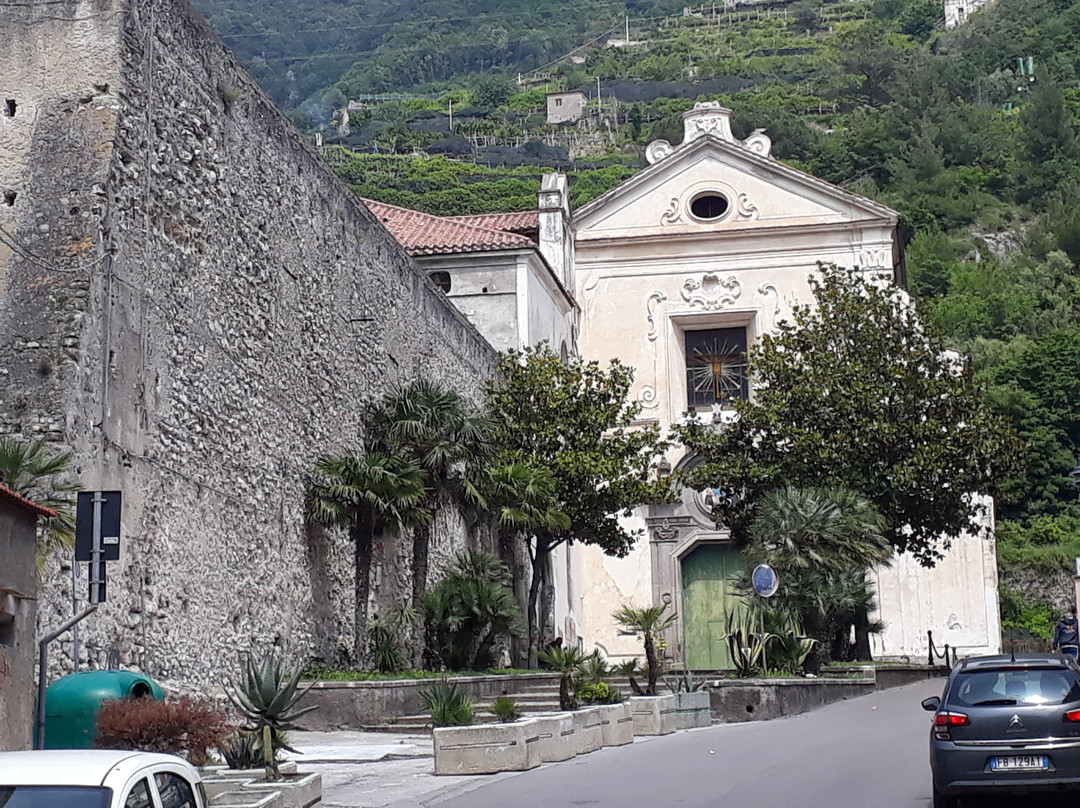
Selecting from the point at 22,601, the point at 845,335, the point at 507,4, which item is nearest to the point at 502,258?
the point at 845,335

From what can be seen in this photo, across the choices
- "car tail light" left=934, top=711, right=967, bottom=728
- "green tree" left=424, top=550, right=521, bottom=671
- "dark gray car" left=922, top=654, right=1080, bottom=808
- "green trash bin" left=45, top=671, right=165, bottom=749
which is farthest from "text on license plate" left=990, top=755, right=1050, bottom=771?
"green tree" left=424, top=550, right=521, bottom=671

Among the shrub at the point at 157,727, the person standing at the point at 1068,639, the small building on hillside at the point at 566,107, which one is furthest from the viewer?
the small building on hillside at the point at 566,107

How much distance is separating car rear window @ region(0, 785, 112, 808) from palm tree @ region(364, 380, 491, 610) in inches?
661

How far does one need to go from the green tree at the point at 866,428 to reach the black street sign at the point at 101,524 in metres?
20.7

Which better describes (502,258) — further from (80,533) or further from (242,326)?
(80,533)

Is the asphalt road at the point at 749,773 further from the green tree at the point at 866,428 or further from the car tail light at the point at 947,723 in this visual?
the green tree at the point at 866,428

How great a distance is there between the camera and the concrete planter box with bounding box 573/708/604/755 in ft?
52.7

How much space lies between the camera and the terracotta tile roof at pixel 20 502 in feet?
33.6

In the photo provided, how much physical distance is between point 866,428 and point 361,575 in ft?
39.7

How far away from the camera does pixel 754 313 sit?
40969mm

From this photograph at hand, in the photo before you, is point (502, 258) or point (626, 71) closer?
point (502, 258)

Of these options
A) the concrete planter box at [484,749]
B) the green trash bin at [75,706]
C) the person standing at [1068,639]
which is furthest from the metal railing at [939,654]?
the green trash bin at [75,706]

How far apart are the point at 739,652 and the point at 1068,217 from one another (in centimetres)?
6220

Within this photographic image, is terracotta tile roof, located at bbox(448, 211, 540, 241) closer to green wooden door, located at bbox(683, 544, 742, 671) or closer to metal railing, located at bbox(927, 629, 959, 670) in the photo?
green wooden door, located at bbox(683, 544, 742, 671)
